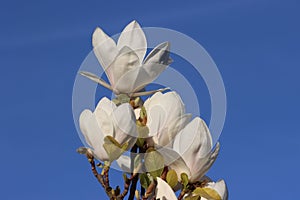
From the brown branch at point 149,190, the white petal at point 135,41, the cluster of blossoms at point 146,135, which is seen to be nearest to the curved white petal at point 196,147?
the cluster of blossoms at point 146,135

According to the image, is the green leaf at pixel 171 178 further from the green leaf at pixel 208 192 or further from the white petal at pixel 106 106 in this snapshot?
the white petal at pixel 106 106

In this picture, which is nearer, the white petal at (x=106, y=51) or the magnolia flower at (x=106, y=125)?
the magnolia flower at (x=106, y=125)

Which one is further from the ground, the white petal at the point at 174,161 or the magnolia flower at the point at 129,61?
the magnolia flower at the point at 129,61

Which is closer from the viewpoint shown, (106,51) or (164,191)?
(164,191)

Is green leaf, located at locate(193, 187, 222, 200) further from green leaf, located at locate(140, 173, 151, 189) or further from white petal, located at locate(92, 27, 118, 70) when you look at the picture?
white petal, located at locate(92, 27, 118, 70)

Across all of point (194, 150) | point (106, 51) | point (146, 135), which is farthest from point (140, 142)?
point (106, 51)

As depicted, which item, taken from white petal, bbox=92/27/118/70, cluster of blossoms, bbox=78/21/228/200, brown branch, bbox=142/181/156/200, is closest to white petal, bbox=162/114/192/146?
cluster of blossoms, bbox=78/21/228/200

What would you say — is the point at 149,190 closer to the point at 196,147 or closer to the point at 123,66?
the point at 196,147
